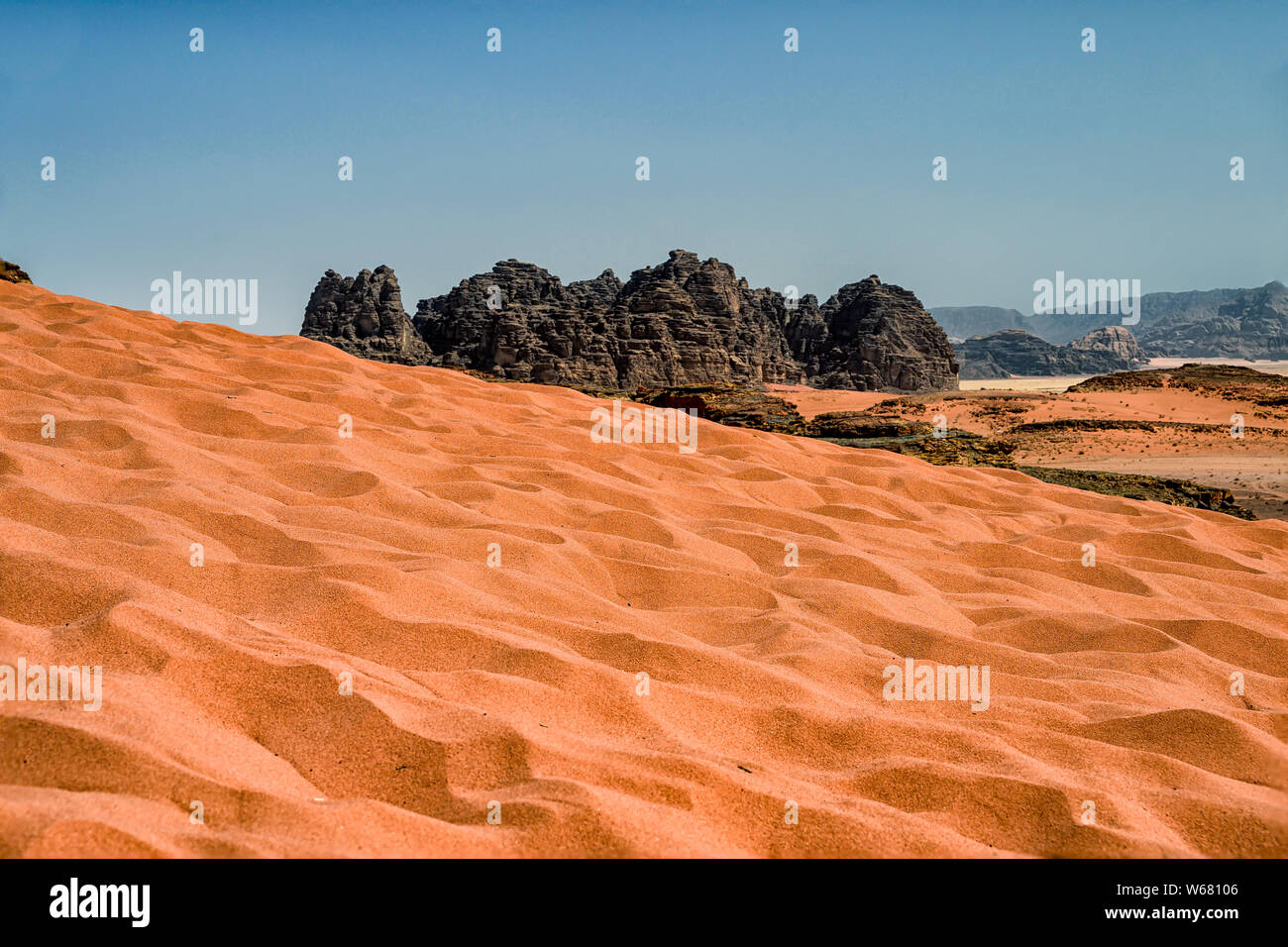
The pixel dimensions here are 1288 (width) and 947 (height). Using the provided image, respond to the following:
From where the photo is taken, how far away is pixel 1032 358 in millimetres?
105438

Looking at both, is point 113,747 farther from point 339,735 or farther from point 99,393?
point 99,393

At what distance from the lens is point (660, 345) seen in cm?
4944

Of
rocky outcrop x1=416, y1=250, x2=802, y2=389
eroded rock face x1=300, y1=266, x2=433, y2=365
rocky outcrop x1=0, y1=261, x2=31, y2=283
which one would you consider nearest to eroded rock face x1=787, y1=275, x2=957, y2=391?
rocky outcrop x1=416, y1=250, x2=802, y2=389

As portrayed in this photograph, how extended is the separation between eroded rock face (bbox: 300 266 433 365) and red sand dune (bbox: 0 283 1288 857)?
46.5 m

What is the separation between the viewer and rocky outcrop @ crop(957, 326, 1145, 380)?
337 feet

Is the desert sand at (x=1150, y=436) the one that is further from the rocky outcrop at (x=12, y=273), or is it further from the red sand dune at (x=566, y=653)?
the rocky outcrop at (x=12, y=273)

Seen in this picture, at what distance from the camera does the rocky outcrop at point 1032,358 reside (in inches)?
4040

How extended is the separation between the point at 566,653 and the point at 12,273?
14.3m

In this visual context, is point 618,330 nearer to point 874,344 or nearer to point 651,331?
point 651,331

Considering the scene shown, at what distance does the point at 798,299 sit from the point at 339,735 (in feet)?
224

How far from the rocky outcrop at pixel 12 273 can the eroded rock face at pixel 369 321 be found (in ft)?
121

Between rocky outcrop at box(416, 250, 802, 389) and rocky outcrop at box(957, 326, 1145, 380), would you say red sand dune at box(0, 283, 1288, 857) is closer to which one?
rocky outcrop at box(416, 250, 802, 389)

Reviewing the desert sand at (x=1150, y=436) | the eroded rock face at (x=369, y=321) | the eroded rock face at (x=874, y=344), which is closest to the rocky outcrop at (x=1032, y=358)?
the eroded rock face at (x=874, y=344)
